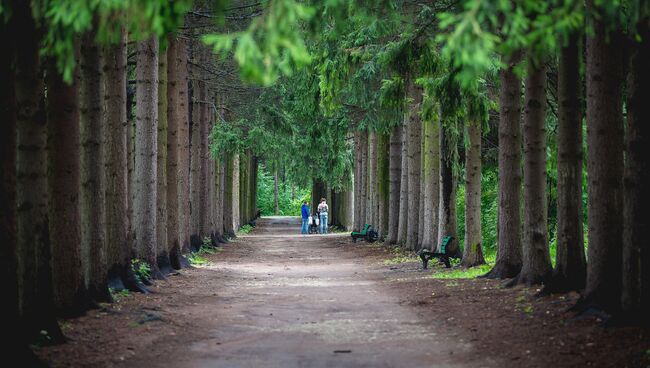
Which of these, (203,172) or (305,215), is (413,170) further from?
(305,215)

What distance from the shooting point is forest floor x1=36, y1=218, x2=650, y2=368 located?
8375mm

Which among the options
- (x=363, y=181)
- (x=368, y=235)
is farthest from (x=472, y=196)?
(x=363, y=181)

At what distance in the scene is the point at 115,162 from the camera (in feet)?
45.6

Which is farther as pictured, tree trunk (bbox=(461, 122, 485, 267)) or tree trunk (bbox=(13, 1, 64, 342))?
tree trunk (bbox=(461, 122, 485, 267))

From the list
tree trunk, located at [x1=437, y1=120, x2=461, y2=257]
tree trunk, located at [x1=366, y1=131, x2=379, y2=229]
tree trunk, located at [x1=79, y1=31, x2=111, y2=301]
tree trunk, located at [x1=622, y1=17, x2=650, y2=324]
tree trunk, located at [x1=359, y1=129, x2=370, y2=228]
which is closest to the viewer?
tree trunk, located at [x1=622, y1=17, x2=650, y2=324]

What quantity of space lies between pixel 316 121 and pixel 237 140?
3552mm

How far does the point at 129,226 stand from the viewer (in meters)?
15.5

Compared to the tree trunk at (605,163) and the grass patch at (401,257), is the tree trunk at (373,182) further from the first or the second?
the tree trunk at (605,163)

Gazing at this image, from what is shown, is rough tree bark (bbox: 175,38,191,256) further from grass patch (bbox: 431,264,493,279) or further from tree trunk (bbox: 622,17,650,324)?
tree trunk (bbox: 622,17,650,324)

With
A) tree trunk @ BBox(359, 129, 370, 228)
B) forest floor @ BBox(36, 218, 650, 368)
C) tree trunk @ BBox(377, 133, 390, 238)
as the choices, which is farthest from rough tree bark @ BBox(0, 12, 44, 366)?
tree trunk @ BBox(359, 129, 370, 228)

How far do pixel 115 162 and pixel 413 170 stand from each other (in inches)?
503

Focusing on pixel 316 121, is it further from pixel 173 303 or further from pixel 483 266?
pixel 173 303

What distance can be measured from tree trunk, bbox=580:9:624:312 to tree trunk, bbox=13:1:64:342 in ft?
20.1

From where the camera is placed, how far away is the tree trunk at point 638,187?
8.80 meters
